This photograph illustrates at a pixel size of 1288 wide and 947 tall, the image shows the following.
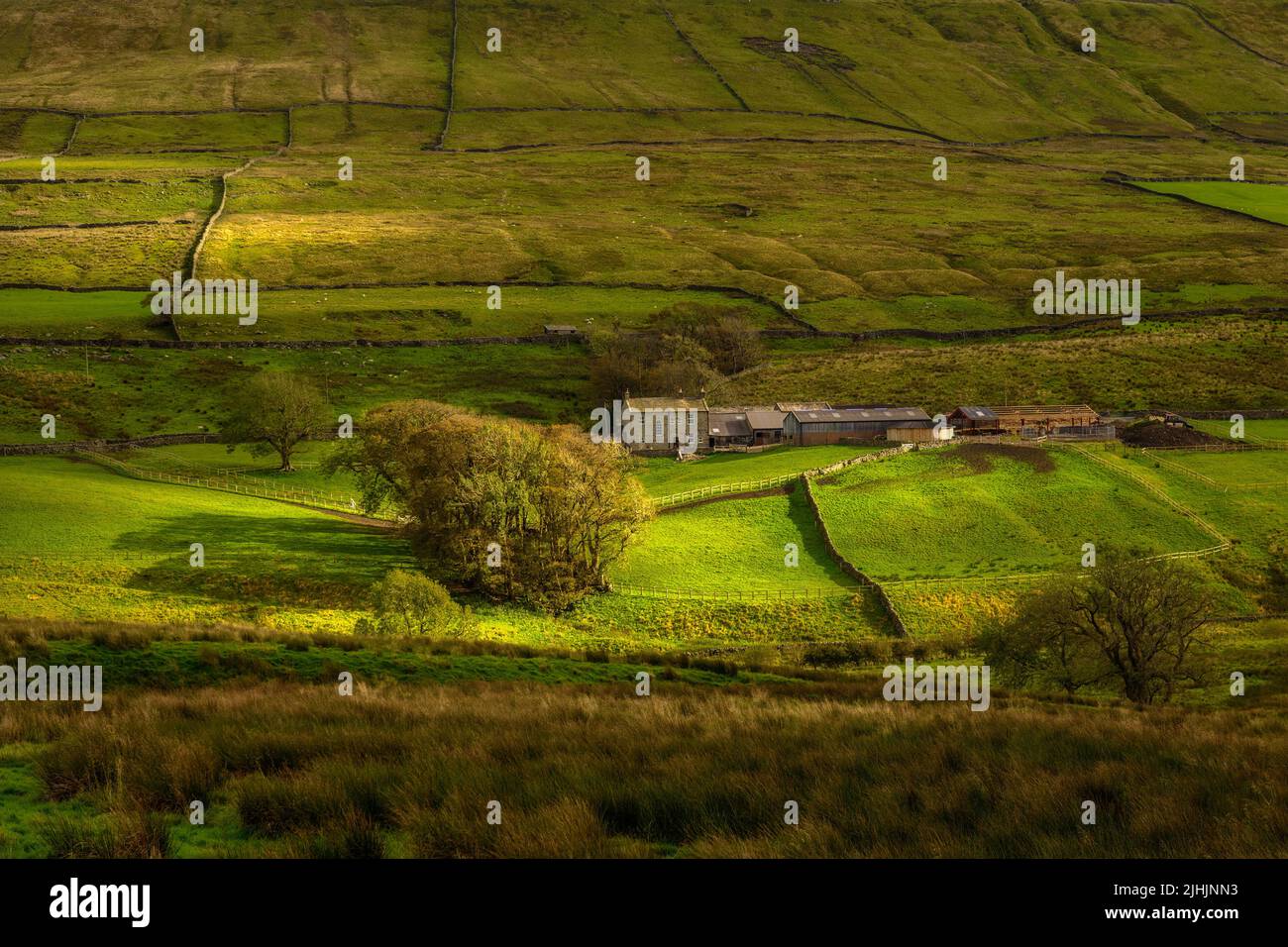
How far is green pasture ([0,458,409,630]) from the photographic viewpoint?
47.5 m

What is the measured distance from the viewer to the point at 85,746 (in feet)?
45.7

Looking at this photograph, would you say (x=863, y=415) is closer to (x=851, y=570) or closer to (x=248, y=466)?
(x=851, y=570)

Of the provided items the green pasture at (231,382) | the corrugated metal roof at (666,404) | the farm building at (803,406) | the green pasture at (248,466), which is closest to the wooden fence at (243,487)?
the green pasture at (248,466)

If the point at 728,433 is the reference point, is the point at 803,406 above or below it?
above

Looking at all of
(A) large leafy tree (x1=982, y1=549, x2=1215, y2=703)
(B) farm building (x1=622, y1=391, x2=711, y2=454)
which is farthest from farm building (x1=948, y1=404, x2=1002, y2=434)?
(A) large leafy tree (x1=982, y1=549, x2=1215, y2=703)

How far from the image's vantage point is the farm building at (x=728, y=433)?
99938 mm

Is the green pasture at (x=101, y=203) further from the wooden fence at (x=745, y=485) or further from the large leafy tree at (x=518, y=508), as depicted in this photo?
the large leafy tree at (x=518, y=508)

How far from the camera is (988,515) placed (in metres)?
70.6

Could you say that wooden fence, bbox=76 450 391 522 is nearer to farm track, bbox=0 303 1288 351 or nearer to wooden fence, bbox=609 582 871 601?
wooden fence, bbox=609 582 871 601

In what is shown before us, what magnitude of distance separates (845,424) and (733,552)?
35631 mm

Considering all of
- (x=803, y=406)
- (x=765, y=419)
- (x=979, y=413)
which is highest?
(x=803, y=406)

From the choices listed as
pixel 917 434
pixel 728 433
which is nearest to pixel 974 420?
pixel 917 434

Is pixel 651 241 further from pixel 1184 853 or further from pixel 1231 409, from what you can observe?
pixel 1184 853
